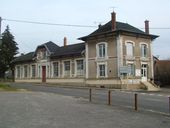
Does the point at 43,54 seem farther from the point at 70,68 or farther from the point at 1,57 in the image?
the point at 1,57

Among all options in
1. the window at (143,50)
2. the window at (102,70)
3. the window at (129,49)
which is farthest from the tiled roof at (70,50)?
the window at (143,50)

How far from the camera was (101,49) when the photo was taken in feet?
135

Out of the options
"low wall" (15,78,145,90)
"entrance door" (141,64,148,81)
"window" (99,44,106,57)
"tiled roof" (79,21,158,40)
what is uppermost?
"tiled roof" (79,21,158,40)

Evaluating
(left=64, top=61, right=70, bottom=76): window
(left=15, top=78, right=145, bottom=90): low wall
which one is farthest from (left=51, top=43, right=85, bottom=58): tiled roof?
(left=15, top=78, right=145, bottom=90): low wall

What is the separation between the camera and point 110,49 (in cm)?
3997

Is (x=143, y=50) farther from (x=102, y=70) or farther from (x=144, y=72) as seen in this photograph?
(x=102, y=70)

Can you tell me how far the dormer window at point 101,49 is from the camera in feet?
133

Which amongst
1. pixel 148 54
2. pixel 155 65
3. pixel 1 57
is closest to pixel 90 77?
pixel 148 54

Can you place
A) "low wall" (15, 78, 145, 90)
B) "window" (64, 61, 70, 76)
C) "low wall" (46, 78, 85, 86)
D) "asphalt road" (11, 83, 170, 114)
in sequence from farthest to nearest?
"window" (64, 61, 70, 76) < "low wall" (46, 78, 85, 86) < "low wall" (15, 78, 145, 90) < "asphalt road" (11, 83, 170, 114)

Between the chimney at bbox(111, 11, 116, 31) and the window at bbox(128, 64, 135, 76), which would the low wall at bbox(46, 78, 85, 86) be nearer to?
the window at bbox(128, 64, 135, 76)

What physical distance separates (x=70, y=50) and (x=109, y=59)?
29.5ft

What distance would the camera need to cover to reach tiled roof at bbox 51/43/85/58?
147ft

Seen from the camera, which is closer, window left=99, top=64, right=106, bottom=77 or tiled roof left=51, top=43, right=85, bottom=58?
window left=99, top=64, right=106, bottom=77

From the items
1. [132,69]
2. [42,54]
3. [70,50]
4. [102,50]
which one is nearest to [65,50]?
[70,50]
